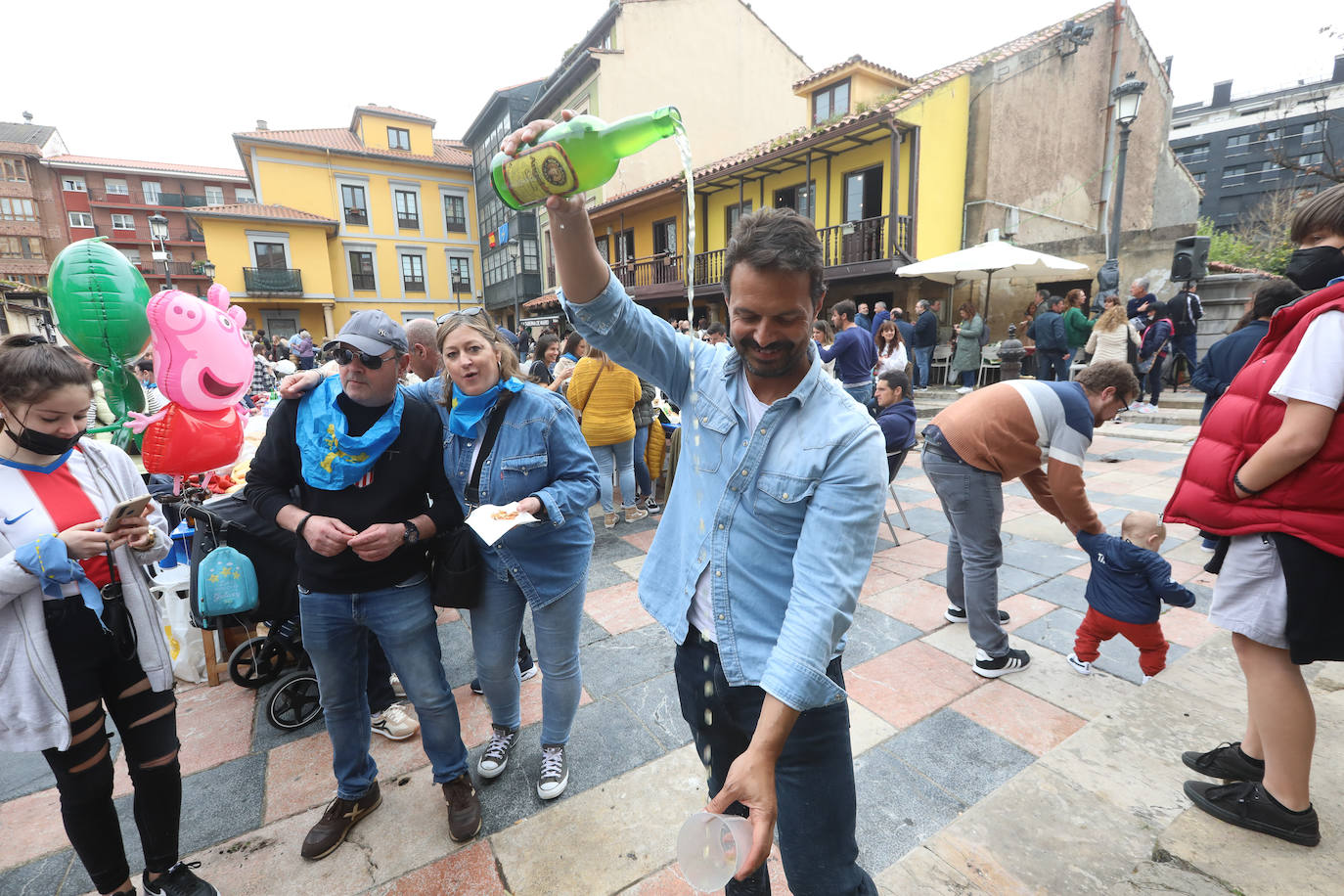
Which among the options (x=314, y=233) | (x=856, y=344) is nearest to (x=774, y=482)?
(x=856, y=344)

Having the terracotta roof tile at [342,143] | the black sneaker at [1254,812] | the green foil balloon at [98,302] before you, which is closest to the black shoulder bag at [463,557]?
the green foil balloon at [98,302]

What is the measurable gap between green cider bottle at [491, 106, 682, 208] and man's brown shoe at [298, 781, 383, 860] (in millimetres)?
2362

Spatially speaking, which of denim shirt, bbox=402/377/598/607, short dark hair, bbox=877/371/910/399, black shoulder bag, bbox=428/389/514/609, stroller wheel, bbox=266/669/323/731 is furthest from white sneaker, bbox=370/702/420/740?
short dark hair, bbox=877/371/910/399

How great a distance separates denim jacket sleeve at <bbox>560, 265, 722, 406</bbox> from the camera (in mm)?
1380

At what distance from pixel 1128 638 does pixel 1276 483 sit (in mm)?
1425

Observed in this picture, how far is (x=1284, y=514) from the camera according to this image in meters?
1.78

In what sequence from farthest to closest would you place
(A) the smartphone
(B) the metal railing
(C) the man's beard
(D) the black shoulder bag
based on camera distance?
(B) the metal railing → (D) the black shoulder bag → (A) the smartphone → (C) the man's beard

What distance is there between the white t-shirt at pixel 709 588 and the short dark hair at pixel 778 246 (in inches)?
10.1

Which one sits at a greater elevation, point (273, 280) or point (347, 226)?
point (347, 226)

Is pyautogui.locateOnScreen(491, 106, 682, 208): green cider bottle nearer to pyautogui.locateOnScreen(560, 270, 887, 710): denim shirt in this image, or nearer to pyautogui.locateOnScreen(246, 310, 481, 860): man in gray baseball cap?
pyautogui.locateOnScreen(560, 270, 887, 710): denim shirt

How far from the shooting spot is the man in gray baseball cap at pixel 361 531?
2.07 metres

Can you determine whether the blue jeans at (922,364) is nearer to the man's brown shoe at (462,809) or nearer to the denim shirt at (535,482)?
the denim shirt at (535,482)

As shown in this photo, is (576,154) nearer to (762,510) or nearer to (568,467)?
(762,510)

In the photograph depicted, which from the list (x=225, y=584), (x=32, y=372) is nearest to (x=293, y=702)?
(x=225, y=584)
